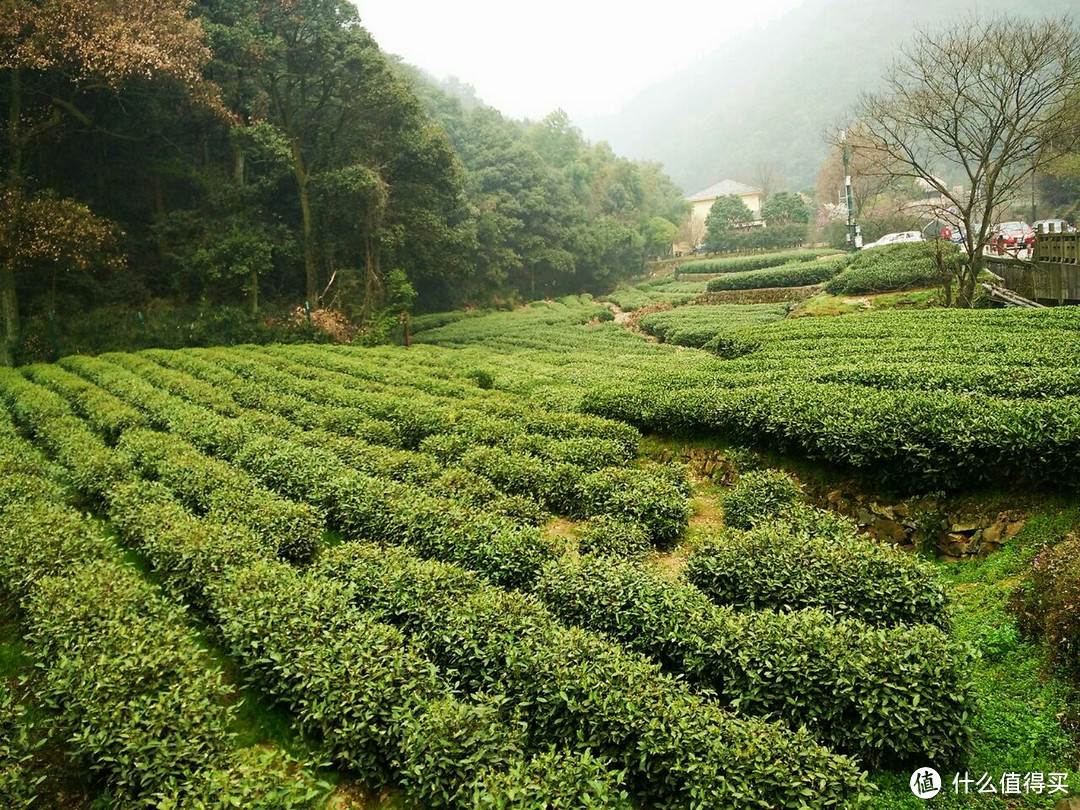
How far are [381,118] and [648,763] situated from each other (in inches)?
1250

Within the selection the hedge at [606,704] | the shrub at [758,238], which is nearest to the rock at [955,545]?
the hedge at [606,704]

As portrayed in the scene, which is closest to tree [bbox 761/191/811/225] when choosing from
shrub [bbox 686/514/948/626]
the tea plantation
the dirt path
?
the dirt path

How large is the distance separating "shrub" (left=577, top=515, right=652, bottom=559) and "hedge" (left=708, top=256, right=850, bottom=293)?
32927 mm

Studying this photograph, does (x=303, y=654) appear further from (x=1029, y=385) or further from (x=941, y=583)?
(x=1029, y=385)

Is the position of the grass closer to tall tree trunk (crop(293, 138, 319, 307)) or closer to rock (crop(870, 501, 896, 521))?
rock (crop(870, 501, 896, 521))

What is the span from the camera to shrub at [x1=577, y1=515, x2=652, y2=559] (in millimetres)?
7184

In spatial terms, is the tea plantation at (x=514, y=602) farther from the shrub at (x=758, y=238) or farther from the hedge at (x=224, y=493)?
the shrub at (x=758, y=238)

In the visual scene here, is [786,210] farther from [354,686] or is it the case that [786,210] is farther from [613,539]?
[354,686]

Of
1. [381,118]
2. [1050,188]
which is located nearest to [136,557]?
Answer: [381,118]

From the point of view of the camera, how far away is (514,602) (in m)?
5.51

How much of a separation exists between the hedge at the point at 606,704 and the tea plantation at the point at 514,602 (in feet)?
0.08

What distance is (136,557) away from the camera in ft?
26.5

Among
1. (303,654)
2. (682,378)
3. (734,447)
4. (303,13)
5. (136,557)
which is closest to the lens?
(303,654)

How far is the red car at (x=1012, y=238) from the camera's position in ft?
78.8
